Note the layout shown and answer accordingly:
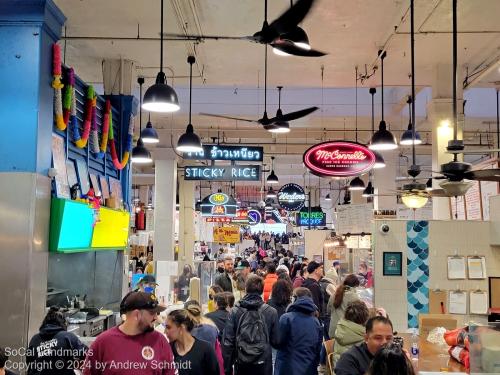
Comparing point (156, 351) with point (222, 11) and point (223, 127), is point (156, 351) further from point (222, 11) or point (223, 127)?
point (223, 127)

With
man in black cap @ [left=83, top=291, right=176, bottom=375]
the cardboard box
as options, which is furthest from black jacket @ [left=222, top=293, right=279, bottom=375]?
man in black cap @ [left=83, top=291, right=176, bottom=375]

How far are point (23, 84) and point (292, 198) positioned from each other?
46.4 ft

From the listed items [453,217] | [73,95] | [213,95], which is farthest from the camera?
[213,95]

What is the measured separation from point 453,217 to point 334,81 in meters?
3.49

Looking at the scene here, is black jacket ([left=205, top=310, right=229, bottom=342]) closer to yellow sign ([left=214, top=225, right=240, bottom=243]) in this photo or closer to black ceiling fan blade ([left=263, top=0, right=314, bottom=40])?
black ceiling fan blade ([left=263, top=0, right=314, bottom=40])

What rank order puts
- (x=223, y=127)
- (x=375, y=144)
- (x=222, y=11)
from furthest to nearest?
(x=223, y=127) < (x=375, y=144) < (x=222, y=11)

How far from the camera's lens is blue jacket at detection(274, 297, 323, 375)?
21.1 feet

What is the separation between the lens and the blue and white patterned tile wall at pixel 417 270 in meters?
8.84

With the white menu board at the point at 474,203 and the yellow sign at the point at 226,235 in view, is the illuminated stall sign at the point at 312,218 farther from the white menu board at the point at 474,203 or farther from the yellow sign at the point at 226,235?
the white menu board at the point at 474,203

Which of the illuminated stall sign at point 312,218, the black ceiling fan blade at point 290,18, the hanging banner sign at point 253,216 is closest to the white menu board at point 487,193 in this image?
the black ceiling fan blade at point 290,18

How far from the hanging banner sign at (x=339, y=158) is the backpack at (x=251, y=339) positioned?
3.82m

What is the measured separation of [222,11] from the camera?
8422 millimetres

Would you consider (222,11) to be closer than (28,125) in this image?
No

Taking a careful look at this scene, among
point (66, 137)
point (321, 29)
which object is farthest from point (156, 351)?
point (321, 29)
